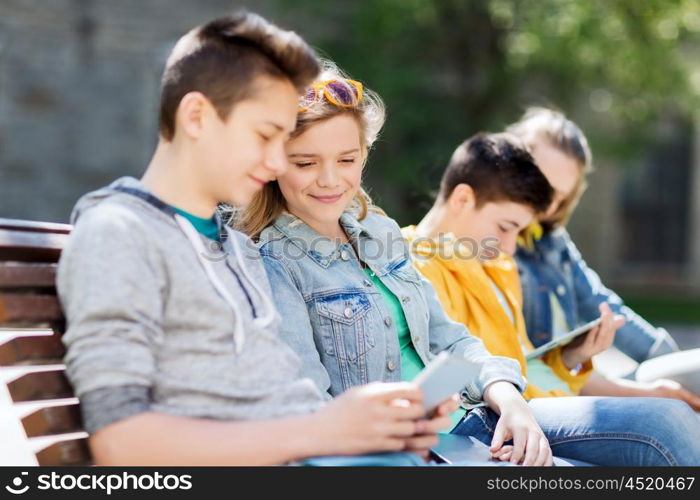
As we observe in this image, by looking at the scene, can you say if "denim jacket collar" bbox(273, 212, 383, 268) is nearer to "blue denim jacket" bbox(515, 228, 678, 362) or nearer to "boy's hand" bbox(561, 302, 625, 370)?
"boy's hand" bbox(561, 302, 625, 370)

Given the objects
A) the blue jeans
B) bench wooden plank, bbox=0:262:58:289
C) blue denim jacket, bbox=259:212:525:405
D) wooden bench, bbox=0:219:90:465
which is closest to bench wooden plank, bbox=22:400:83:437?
wooden bench, bbox=0:219:90:465

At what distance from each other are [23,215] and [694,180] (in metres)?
9.86

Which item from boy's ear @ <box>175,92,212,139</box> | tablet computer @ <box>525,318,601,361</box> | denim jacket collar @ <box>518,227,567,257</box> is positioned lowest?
tablet computer @ <box>525,318,601,361</box>

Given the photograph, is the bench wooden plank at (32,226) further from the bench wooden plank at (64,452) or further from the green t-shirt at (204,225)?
the bench wooden plank at (64,452)

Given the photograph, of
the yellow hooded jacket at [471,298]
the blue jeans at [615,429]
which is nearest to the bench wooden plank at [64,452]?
the blue jeans at [615,429]

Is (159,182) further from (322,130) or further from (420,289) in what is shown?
(420,289)

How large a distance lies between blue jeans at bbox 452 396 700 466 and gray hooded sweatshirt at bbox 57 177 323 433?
2.43 feet

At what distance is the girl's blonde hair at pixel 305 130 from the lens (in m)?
2.13

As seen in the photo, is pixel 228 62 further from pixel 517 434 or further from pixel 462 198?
pixel 462 198

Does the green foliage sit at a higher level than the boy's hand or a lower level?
higher

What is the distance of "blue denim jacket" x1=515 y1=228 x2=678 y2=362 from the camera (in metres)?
3.22

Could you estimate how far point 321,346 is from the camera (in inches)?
80.9

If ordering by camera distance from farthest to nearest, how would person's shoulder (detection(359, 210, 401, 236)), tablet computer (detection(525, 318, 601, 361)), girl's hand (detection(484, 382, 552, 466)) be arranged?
tablet computer (detection(525, 318, 601, 361))
person's shoulder (detection(359, 210, 401, 236))
girl's hand (detection(484, 382, 552, 466))

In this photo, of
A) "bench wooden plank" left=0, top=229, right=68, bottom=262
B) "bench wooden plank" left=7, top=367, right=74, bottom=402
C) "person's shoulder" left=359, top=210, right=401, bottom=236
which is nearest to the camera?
"bench wooden plank" left=7, top=367, right=74, bottom=402
